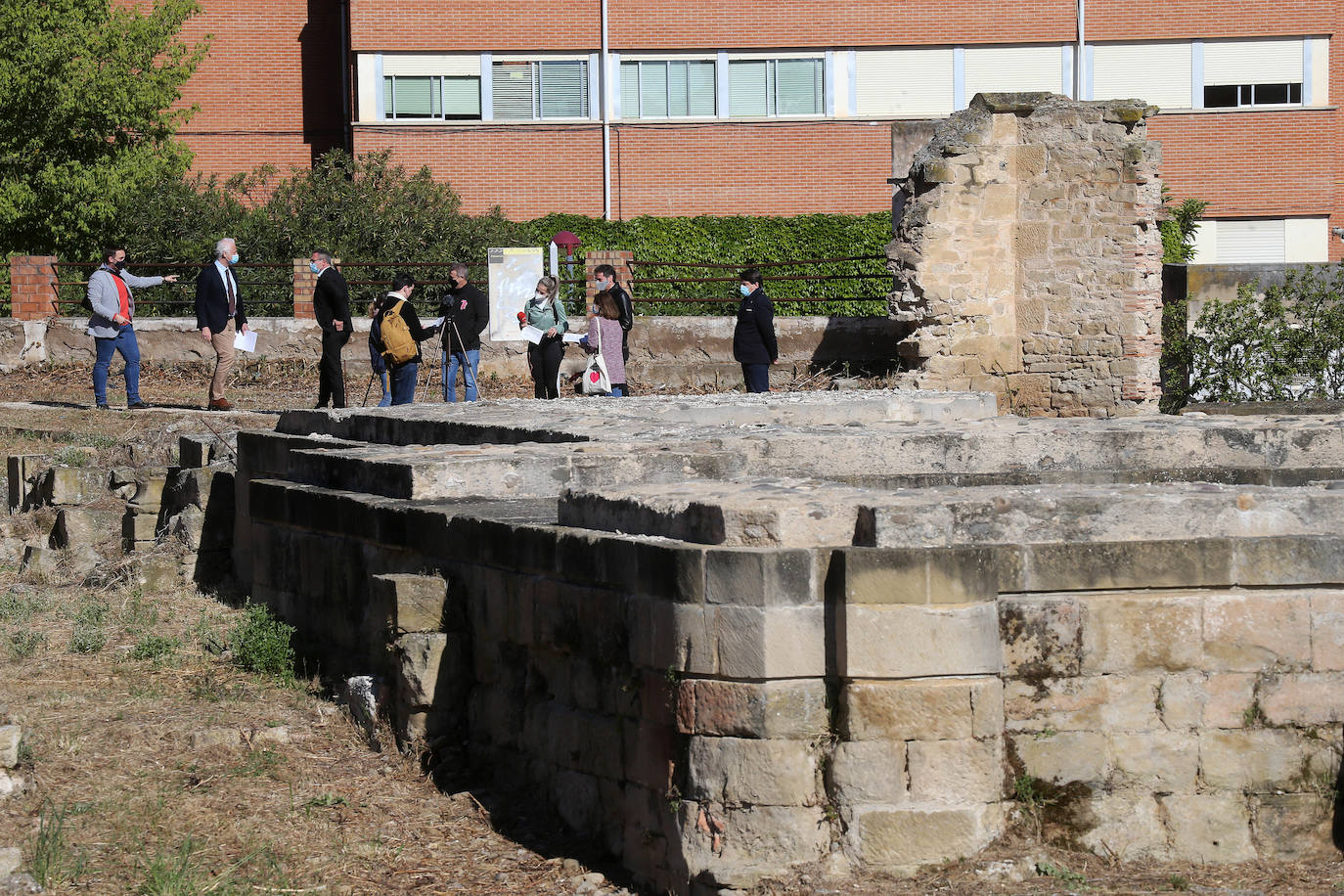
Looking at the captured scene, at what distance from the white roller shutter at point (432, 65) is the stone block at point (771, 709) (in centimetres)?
2442

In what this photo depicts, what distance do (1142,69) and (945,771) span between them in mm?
25503

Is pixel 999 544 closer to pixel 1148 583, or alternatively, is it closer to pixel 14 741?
pixel 1148 583

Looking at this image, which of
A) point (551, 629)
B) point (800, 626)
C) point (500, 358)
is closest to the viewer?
point (800, 626)

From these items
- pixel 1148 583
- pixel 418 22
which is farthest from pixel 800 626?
pixel 418 22

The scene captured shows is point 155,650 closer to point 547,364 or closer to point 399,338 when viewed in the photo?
point 399,338

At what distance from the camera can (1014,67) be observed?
2880cm

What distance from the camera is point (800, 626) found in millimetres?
5598

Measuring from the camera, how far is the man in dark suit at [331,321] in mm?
14672

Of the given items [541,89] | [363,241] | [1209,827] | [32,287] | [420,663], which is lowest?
[1209,827]

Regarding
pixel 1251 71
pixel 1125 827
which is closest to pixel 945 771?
pixel 1125 827

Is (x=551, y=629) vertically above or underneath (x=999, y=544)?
underneath

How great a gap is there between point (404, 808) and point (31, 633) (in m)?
3.47

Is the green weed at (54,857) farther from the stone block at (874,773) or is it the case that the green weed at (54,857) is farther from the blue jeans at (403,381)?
the blue jeans at (403,381)

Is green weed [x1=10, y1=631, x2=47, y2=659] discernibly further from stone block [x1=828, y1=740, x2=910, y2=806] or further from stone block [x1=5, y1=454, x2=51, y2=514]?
stone block [x1=828, y1=740, x2=910, y2=806]
